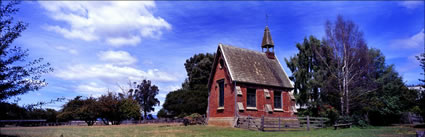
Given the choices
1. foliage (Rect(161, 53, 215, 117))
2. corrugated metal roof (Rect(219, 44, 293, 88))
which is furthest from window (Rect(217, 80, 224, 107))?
foliage (Rect(161, 53, 215, 117))

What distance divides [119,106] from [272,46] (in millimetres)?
20624

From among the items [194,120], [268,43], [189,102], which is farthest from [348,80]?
[189,102]

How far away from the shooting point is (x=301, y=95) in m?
34.8

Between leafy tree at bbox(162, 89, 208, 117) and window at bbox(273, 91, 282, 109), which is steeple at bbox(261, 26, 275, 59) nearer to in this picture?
window at bbox(273, 91, 282, 109)

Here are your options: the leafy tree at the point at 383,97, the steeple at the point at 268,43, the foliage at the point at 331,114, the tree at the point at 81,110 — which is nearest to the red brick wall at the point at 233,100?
the foliage at the point at 331,114

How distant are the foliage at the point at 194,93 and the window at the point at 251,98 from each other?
19.9m

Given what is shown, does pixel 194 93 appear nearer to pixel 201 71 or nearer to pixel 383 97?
pixel 201 71

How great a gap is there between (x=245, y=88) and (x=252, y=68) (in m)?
3.08

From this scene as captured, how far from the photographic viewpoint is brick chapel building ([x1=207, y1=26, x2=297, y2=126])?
25.4 metres

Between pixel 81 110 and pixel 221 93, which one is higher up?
pixel 221 93

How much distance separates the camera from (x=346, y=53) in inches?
1123

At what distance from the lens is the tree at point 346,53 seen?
28.3m

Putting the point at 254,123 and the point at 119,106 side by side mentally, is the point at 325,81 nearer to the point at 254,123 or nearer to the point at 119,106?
the point at 254,123

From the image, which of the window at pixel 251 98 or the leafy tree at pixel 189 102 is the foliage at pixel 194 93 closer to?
the leafy tree at pixel 189 102
